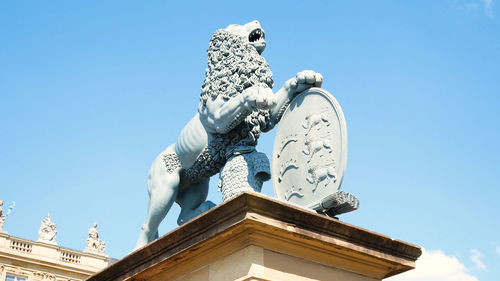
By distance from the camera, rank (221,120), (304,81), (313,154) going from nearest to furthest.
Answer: (313,154) → (304,81) → (221,120)

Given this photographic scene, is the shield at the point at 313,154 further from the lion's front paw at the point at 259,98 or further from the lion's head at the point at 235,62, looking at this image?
the lion's head at the point at 235,62

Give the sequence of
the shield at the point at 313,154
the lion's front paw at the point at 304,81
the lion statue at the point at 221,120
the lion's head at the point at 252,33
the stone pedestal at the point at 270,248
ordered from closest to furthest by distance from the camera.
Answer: the stone pedestal at the point at 270,248 → the shield at the point at 313,154 → the lion's front paw at the point at 304,81 → the lion statue at the point at 221,120 → the lion's head at the point at 252,33

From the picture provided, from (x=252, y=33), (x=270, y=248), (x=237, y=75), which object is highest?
(x=252, y=33)

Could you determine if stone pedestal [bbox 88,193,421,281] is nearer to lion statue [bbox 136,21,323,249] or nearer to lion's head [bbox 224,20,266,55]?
lion statue [bbox 136,21,323,249]

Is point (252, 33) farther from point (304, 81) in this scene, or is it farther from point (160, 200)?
point (160, 200)

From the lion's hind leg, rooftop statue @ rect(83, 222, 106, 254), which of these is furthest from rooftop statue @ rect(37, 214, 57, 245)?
the lion's hind leg

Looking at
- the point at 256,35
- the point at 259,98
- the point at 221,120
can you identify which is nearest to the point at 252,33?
the point at 256,35

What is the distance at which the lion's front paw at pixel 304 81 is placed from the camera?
481 centimetres

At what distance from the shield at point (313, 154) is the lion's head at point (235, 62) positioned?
1.71 ft

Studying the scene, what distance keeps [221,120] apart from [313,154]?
977 mm

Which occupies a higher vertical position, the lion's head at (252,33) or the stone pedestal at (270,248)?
the lion's head at (252,33)

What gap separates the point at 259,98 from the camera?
4.89 m

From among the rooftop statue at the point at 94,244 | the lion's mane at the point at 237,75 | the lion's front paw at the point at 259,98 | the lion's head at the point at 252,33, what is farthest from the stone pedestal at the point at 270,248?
the rooftop statue at the point at 94,244

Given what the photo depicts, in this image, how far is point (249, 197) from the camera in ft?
12.3
